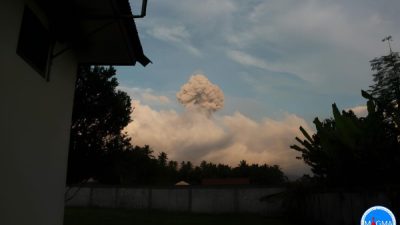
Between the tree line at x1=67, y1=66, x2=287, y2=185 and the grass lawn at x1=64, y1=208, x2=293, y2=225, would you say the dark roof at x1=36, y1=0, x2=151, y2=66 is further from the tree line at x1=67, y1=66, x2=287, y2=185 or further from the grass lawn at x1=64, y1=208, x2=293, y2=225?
the grass lawn at x1=64, y1=208, x2=293, y2=225

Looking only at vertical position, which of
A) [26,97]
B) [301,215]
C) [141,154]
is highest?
[141,154]

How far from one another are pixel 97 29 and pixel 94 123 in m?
8.40

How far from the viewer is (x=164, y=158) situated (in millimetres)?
78375

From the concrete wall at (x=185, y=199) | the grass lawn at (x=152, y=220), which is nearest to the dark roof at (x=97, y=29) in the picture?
the grass lawn at (x=152, y=220)

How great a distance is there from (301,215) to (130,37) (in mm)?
17317

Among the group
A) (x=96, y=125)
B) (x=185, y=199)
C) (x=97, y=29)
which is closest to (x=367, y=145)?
(x=96, y=125)

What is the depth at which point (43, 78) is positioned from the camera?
18.5ft

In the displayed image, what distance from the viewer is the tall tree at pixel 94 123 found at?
13445 millimetres

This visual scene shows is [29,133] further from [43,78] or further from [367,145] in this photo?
[367,145]

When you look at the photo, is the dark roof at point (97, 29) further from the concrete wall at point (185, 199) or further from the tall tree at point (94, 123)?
the concrete wall at point (185, 199)

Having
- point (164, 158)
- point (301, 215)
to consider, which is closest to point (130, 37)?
point (301, 215)

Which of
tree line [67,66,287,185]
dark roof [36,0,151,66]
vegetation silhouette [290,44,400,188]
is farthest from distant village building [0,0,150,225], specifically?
vegetation silhouette [290,44,400,188]

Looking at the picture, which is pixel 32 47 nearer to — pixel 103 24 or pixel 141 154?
pixel 103 24

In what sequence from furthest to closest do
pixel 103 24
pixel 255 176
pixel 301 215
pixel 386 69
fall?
pixel 255 176, pixel 386 69, pixel 301 215, pixel 103 24
